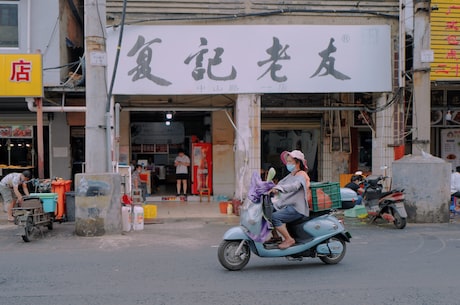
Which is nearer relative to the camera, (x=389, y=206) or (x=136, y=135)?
(x=389, y=206)

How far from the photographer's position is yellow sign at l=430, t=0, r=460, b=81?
13.7m

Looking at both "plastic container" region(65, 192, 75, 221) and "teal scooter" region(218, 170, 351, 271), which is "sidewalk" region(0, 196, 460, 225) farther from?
"teal scooter" region(218, 170, 351, 271)

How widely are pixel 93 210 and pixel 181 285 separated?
451 centimetres

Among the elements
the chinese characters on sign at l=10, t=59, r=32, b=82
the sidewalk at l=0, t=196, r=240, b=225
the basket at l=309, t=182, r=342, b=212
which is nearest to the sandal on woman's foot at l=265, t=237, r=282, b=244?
the basket at l=309, t=182, r=342, b=212

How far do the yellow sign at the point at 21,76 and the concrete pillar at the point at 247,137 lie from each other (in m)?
5.16

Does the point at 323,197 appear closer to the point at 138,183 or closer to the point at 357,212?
the point at 357,212

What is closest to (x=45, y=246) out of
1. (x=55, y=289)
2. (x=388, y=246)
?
(x=55, y=289)

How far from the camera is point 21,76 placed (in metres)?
12.3

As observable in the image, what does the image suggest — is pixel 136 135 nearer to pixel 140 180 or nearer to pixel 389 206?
pixel 140 180

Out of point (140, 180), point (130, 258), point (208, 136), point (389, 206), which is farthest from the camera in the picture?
point (208, 136)

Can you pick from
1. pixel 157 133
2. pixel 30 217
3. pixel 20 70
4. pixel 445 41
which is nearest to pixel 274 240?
pixel 30 217

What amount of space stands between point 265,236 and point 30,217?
206 inches

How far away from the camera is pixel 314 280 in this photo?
6547 mm

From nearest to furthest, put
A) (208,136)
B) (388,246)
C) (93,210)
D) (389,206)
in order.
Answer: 1. (388,246)
2. (93,210)
3. (389,206)
4. (208,136)
